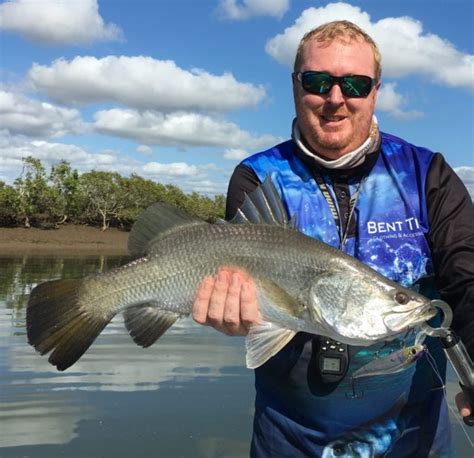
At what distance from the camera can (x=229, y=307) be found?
3.51 m

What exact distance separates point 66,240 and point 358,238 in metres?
56.9

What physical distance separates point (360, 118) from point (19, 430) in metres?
5.96

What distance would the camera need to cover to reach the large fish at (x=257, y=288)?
343 centimetres

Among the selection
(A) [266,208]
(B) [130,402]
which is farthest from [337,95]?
(B) [130,402]

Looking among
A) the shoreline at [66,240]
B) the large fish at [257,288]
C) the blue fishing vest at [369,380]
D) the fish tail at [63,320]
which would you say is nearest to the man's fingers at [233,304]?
the large fish at [257,288]

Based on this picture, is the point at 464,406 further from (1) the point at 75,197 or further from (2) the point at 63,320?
(1) the point at 75,197

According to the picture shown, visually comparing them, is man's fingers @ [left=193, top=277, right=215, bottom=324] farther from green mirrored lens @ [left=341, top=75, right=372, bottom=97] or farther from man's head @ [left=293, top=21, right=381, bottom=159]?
green mirrored lens @ [left=341, top=75, right=372, bottom=97]

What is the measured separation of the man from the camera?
383 cm

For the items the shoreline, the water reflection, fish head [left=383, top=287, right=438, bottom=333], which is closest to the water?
the water reflection

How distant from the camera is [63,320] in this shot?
373 centimetres

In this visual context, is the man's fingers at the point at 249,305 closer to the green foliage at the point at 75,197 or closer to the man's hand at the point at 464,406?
the man's hand at the point at 464,406

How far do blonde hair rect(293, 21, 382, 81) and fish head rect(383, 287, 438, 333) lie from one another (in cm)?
169

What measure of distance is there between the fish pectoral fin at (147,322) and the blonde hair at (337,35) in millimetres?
2023

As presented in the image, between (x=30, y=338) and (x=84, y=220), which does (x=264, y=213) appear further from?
(x=84, y=220)
